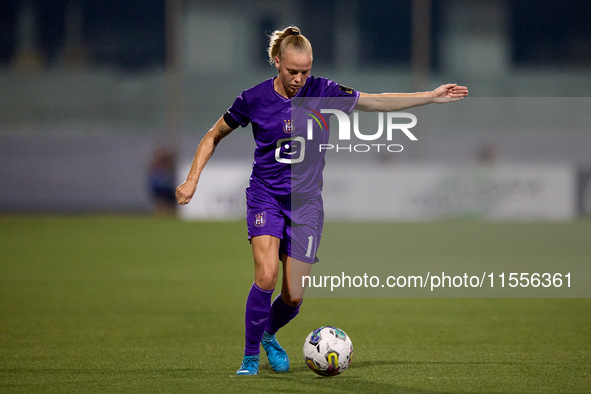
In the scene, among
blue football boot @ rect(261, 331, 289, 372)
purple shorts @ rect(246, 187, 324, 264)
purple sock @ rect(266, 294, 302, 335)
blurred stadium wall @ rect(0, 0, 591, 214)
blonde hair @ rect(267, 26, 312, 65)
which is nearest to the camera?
blonde hair @ rect(267, 26, 312, 65)

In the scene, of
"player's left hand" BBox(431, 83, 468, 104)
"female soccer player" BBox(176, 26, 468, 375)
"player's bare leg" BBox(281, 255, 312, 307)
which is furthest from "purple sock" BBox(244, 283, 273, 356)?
"player's left hand" BBox(431, 83, 468, 104)

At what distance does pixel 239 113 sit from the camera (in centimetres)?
474

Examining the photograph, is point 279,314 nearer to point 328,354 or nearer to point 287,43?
point 328,354

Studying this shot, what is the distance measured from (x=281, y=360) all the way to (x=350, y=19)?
2565 centimetres

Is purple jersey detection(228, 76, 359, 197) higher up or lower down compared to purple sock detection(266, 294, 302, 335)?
higher up

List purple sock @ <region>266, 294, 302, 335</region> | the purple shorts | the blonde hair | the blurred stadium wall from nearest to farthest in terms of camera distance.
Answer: the blonde hair < the purple shorts < purple sock @ <region>266, 294, 302, 335</region> < the blurred stadium wall

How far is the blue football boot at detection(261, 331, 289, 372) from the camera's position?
4.82 metres

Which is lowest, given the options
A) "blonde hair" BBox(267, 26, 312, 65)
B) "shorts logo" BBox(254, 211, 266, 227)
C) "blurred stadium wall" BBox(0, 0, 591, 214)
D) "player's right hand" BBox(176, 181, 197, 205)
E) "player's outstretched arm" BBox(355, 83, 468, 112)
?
"shorts logo" BBox(254, 211, 266, 227)

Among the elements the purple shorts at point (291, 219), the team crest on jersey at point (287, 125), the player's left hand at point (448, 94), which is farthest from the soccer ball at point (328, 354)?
the player's left hand at point (448, 94)

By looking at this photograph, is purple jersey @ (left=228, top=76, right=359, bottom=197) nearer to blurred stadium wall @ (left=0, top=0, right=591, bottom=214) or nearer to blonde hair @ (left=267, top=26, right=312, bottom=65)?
A: blonde hair @ (left=267, top=26, right=312, bottom=65)

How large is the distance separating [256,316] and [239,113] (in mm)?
1266

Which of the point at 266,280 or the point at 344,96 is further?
the point at 344,96

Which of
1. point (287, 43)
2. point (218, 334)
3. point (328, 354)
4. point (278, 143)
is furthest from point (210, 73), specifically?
point (328, 354)

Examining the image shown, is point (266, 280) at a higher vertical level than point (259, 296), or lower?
higher
